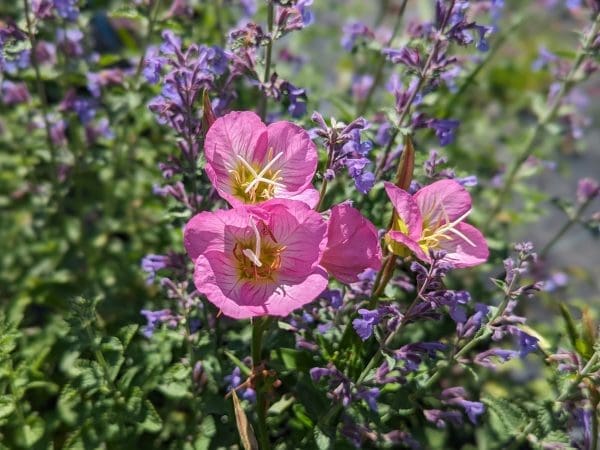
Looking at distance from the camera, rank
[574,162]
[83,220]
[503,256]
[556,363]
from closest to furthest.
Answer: [556,363] → [503,256] → [83,220] → [574,162]

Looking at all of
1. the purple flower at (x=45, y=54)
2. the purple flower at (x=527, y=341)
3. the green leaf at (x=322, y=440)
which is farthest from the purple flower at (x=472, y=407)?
the purple flower at (x=45, y=54)

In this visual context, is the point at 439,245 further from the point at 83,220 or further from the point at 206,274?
the point at 83,220

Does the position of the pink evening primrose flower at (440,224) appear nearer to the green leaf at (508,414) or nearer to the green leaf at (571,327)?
the green leaf at (571,327)

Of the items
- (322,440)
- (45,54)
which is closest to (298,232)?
(322,440)

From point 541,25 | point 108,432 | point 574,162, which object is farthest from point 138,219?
point 541,25

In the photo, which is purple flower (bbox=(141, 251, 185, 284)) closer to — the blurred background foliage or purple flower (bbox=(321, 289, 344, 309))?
the blurred background foliage

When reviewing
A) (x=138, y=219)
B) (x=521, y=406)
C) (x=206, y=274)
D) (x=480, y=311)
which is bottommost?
(x=138, y=219)
